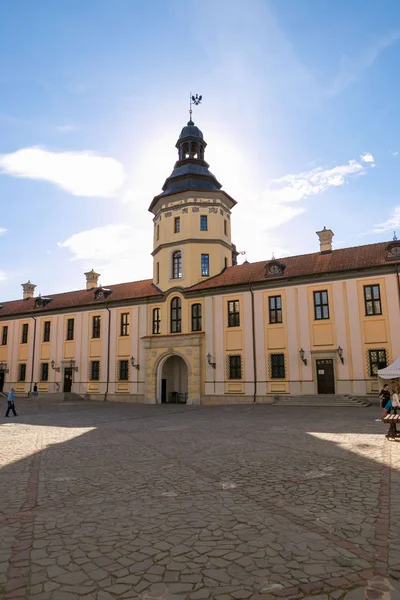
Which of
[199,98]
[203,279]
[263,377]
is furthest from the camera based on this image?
[199,98]

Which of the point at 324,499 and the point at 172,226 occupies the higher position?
the point at 172,226

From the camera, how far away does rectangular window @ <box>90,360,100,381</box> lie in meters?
36.9

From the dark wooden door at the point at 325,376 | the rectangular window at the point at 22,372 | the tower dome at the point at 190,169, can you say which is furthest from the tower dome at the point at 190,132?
the rectangular window at the point at 22,372

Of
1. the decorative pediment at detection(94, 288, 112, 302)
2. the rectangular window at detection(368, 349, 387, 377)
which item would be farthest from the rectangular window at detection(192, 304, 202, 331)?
the rectangular window at detection(368, 349, 387, 377)

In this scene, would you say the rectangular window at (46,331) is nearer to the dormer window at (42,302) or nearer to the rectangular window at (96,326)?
the dormer window at (42,302)

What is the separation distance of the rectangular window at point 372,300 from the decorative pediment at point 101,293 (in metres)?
22.9

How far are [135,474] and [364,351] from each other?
2098cm

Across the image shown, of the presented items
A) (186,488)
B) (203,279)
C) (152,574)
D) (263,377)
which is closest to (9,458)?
(186,488)

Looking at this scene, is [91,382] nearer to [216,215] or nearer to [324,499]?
[216,215]

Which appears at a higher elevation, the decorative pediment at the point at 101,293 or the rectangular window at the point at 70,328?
the decorative pediment at the point at 101,293

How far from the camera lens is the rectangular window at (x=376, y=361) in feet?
82.5

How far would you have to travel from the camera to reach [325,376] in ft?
88.6

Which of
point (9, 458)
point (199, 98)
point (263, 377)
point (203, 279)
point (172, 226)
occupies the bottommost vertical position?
point (9, 458)

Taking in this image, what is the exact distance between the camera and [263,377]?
95.1 ft
